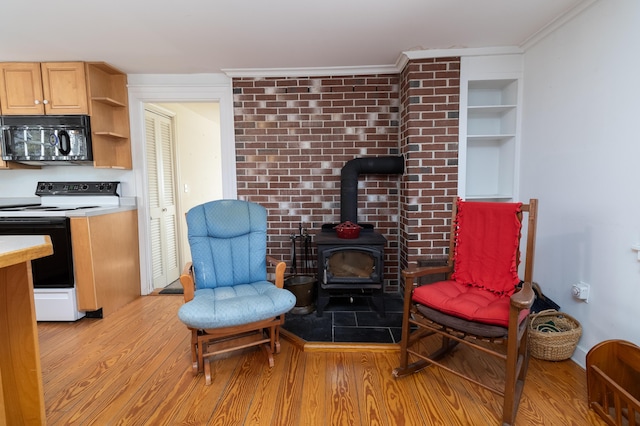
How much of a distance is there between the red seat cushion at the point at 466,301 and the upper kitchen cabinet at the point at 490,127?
115 centimetres

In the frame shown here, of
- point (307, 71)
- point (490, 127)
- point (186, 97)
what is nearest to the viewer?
point (490, 127)

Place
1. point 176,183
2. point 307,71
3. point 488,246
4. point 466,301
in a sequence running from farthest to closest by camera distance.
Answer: point 176,183
point 307,71
point 488,246
point 466,301

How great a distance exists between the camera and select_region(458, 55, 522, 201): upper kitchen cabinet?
272 cm

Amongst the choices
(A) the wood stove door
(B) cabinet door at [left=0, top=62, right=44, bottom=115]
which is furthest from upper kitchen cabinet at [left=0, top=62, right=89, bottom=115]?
(A) the wood stove door

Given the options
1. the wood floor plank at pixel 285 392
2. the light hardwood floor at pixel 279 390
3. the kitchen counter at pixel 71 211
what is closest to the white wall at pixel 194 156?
the kitchen counter at pixel 71 211

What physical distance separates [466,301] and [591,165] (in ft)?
3.77

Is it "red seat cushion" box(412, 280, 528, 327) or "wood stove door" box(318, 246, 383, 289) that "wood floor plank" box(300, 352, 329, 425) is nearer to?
"wood stove door" box(318, 246, 383, 289)

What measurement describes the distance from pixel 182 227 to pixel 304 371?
297 centimetres

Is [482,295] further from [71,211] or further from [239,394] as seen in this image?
[71,211]

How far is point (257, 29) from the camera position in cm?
227

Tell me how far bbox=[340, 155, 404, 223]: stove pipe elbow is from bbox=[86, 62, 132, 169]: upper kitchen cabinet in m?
2.17

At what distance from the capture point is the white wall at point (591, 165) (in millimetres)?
1737

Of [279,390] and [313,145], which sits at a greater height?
[313,145]

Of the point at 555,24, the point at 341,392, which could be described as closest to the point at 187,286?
the point at 341,392
